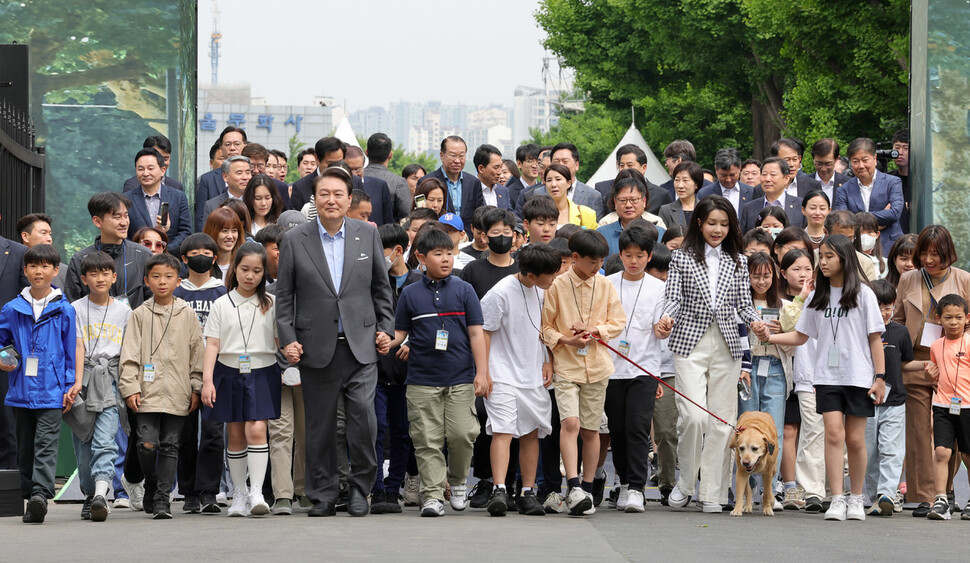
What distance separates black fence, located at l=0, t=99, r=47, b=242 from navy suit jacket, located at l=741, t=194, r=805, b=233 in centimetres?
636

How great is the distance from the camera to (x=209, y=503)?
1029 cm

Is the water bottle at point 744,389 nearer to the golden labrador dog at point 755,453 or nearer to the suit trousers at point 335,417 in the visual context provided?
the golden labrador dog at point 755,453

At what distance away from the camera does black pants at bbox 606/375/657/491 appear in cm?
1043

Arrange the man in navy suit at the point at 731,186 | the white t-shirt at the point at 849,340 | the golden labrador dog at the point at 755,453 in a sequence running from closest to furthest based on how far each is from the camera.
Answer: the golden labrador dog at the point at 755,453 → the white t-shirt at the point at 849,340 → the man in navy suit at the point at 731,186

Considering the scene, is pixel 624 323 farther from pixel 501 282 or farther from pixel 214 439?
pixel 214 439

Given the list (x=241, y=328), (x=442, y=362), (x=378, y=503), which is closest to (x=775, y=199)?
(x=442, y=362)

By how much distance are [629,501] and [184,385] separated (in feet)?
10.2

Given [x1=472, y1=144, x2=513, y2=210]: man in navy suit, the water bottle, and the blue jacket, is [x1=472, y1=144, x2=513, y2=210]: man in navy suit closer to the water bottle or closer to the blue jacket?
the water bottle

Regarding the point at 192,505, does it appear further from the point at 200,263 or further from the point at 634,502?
the point at 634,502

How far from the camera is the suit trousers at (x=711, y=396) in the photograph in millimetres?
10445

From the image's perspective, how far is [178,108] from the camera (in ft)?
55.0

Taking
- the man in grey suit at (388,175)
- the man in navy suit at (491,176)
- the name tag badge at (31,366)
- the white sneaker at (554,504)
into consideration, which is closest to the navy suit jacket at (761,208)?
the man in navy suit at (491,176)

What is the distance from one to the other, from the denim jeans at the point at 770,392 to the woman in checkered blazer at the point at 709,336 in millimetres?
506

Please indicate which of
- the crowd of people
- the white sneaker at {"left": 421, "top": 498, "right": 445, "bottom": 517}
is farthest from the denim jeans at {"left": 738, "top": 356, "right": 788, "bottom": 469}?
the white sneaker at {"left": 421, "top": 498, "right": 445, "bottom": 517}
